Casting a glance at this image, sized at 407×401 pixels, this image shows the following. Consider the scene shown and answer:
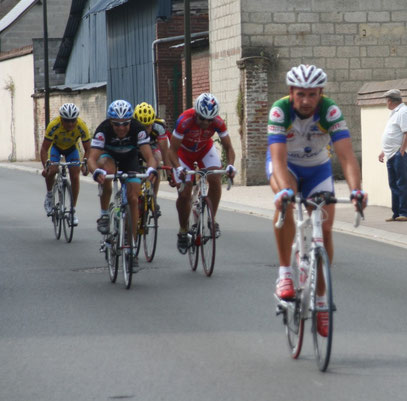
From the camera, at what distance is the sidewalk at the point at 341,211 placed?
47.3 ft

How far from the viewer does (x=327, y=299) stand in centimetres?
634

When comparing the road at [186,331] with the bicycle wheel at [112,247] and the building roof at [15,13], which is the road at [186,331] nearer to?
the bicycle wheel at [112,247]

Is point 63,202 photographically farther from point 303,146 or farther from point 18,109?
point 18,109

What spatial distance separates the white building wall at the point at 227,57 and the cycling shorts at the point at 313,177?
62.4 feet

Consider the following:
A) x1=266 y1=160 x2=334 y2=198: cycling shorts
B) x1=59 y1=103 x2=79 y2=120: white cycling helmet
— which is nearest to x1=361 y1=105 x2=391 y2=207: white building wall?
x1=59 y1=103 x2=79 y2=120: white cycling helmet

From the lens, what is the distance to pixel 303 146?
7223mm

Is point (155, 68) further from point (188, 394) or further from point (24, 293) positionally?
point (188, 394)

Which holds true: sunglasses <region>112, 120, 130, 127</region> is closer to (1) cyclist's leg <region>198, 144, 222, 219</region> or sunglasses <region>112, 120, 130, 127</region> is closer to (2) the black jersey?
(2) the black jersey

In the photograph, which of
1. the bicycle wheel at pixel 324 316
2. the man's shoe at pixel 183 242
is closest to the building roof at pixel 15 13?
the man's shoe at pixel 183 242

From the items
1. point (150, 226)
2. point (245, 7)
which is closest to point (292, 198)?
point (150, 226)

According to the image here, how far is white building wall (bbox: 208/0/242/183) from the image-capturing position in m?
26.4

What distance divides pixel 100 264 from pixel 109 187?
846mm

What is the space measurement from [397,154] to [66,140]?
15.5 ft

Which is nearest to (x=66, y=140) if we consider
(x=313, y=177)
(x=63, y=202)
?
(x=63, y=202)
